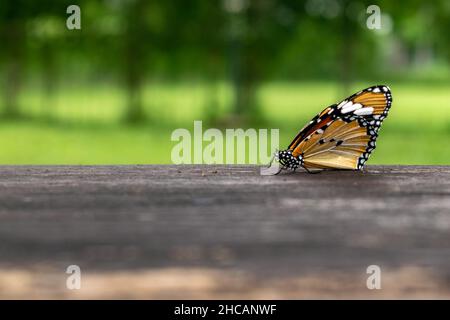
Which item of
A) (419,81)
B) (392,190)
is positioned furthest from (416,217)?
(419,81)

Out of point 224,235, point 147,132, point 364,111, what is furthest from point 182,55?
point 224,235

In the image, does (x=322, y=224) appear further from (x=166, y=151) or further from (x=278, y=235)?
(x=166, y=151)

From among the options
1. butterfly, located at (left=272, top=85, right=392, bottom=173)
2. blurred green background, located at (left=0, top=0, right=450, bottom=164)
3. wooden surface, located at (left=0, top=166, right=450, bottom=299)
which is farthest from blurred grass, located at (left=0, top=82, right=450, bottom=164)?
wooden surface, located at (left=0, top=166, right=450, bottom=299)

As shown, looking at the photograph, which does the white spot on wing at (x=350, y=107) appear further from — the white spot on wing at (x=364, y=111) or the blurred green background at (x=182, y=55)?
the blurred green background at (x=182, y=55)

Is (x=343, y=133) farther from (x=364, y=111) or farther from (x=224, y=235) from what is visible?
(x=224, y=235)

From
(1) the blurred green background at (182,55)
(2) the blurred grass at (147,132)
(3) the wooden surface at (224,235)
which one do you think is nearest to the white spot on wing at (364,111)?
(3) the wooden surface at (224,235)
